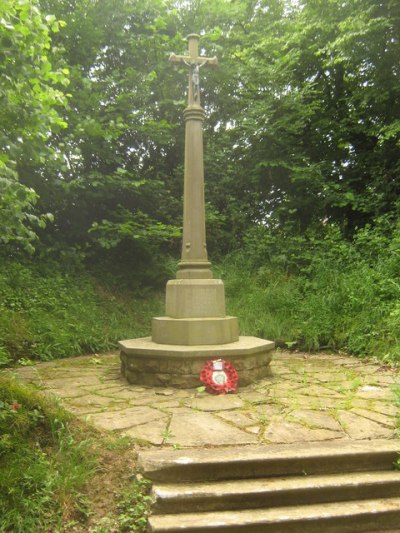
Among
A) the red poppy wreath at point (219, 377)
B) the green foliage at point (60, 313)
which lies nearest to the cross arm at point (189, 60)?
the red poppy wreath at point (219, 377)

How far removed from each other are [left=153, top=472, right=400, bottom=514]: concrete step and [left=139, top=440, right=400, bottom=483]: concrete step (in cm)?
5

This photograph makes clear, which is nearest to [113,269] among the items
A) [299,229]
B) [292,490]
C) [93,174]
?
[93,174]

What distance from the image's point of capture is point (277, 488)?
8.33 feet

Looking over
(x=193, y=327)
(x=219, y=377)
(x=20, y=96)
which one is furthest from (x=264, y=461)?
(x=20, y=96)

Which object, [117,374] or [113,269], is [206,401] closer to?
[117,374]

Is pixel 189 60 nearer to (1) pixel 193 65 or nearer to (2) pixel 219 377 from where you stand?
(1) pixel 193 65

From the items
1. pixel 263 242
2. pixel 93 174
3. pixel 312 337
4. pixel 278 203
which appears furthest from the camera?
pixel 278 203

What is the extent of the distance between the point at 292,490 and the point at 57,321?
206 inches

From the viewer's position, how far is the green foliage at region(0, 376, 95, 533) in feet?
7.52

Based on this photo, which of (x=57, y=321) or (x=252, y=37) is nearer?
(x=57, y=321)

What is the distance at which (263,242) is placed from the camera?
31.1 ft

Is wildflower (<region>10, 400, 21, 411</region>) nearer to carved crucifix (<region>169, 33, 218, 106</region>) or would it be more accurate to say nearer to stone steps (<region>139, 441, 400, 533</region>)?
stone steps (<region>139, 441, 400, 533</region>)

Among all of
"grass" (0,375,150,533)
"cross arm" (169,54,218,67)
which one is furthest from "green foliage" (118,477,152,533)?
"cross arm" (169,54,218,67)

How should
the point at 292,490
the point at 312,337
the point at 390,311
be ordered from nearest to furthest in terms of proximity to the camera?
the point at 292,490, the point at 390,311, the point at 312,337
